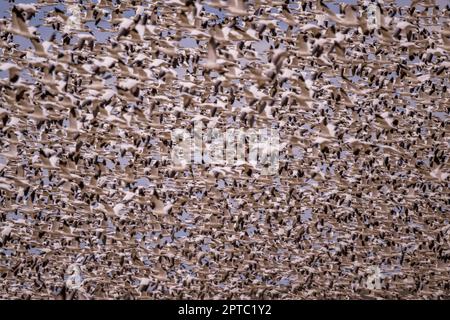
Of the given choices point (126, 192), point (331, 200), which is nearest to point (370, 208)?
point (331, 200)

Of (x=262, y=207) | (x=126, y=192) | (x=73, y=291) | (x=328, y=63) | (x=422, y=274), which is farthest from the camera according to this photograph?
(x=422, y=274)

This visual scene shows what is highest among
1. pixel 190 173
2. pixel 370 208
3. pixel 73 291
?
pixel 190 173

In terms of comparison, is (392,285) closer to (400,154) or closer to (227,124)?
(400,154)

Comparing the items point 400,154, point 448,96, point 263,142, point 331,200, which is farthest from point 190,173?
point 448,96

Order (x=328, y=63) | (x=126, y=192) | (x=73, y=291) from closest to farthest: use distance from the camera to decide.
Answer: (x=328, y=63)
(x=126, y=192)
(x=73, y=291)

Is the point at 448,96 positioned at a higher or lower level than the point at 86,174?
higher

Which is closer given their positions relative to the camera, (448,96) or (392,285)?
(448,96)
